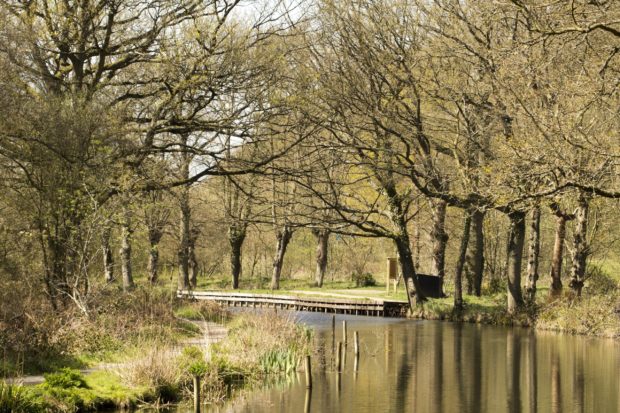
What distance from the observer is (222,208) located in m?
54.9

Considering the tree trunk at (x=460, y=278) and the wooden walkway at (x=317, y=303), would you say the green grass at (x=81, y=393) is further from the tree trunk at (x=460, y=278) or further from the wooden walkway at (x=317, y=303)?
the wooden walkway at (x=317, y=303)

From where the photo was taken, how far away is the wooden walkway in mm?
39847

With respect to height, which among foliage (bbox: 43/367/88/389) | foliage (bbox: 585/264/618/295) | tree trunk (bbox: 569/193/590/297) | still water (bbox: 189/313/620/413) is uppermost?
tree trunk (bbox: 569/193/590/297)

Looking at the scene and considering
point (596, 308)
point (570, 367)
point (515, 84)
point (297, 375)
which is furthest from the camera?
point (596, 308)

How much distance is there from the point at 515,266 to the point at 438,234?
5315 mm

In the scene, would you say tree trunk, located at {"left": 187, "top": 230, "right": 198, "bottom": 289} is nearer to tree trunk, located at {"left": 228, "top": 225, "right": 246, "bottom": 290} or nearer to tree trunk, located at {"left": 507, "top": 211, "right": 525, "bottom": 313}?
tree trunk, located at {"left": 228, "top": 225, "right": 246, "bottom": 290}

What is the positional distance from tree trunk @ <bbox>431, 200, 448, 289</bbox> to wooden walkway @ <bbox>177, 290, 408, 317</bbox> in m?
2.35

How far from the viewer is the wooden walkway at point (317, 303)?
39847 mm

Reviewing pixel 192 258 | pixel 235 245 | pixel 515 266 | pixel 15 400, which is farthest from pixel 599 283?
pixel 192 258

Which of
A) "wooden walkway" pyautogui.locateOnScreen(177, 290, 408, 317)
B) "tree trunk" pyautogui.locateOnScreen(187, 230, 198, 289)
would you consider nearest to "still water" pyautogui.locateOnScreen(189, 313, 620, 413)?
"wooden walkway" pyautogui.locateOnScreen(177, 290, 408, 317)

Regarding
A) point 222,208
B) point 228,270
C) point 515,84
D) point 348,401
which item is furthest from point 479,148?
point 228,270

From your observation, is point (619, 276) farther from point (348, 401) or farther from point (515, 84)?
point (348, 401)

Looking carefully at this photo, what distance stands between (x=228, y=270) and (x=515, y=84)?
4125 cm

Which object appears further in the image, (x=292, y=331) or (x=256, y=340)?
(x=292, y=331)
